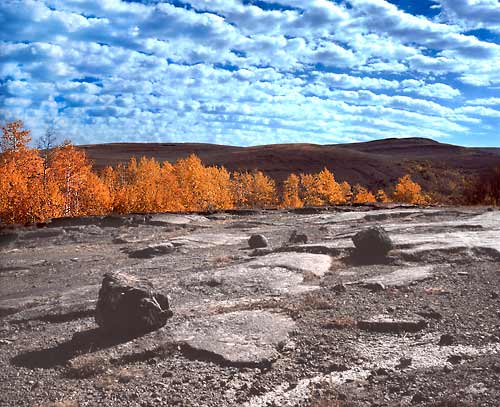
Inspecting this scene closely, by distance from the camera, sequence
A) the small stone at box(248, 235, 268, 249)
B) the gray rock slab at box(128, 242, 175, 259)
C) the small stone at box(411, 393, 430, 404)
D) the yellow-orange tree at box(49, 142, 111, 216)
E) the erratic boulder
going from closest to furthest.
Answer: the small stone at box(411, 393, 430, 404) < the erratic boulder < the gray rock slab at box(128, 242, 175, 259) < the small stone at box(248, 235, 268, 249) < the yellow-orange tree at box(49, 142, 111, 216)

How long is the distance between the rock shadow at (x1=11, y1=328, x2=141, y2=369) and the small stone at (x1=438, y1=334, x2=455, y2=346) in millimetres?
5409

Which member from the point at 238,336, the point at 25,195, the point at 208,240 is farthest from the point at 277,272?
the point at 25,195

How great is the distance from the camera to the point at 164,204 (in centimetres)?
4334

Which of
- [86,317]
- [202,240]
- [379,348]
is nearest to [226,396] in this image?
[379,348]

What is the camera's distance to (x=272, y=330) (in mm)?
8867

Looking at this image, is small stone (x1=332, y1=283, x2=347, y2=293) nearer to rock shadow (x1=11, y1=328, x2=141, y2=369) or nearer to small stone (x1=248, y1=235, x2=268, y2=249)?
rock shadow (x1=11, y1=328, x2=141, y2=369)

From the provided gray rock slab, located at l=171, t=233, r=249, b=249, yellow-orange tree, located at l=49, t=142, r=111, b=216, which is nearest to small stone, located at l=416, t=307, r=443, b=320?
gray rock slab, located at l=171, t=233, r=249, b=249

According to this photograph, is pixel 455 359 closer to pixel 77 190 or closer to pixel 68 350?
pixel 68 350

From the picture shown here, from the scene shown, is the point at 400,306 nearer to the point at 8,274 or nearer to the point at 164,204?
the point at 8,274

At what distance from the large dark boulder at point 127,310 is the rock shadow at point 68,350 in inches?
7.4

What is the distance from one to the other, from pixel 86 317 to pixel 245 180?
76328 mm

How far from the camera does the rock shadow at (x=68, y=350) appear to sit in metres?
8.06

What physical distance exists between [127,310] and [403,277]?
22.6ft

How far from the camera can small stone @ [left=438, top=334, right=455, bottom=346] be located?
8.22m
